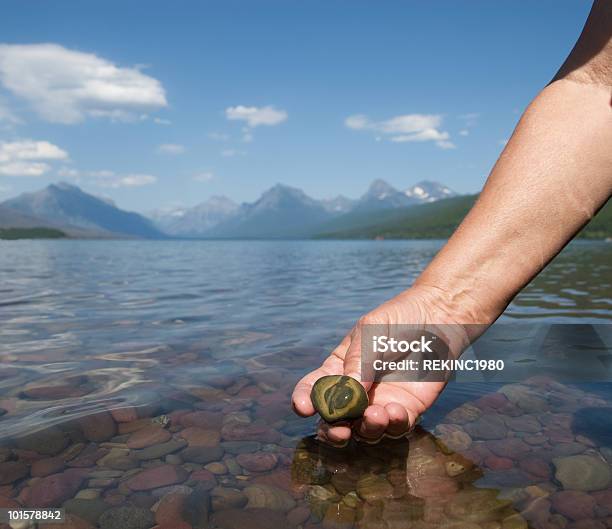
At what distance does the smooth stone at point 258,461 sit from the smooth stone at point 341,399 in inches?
18.5

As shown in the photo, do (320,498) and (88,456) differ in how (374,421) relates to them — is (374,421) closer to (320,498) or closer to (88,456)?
(320,498)

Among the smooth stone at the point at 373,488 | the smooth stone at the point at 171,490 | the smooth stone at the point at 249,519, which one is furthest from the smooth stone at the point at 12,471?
the smooth stone at the point at 373,488

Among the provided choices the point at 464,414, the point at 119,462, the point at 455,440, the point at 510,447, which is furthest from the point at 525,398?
the point at 119,462

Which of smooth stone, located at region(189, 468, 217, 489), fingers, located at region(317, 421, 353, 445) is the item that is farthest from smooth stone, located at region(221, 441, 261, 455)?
fingers, located at region(317, 421, 353, 445)

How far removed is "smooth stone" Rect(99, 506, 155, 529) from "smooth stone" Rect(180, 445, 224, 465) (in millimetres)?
632

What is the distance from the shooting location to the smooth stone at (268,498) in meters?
2.77

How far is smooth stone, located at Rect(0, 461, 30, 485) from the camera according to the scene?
9.95ft

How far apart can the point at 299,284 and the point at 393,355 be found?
44.0ft

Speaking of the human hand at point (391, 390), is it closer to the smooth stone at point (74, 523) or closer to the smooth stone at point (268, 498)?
the smooth stone at point (268, 498)

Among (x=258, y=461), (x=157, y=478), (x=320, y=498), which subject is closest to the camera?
(x=320, y=498)

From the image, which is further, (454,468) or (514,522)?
(454,468)

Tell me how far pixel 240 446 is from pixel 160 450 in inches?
22.4

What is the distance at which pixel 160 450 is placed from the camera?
3.48 metres

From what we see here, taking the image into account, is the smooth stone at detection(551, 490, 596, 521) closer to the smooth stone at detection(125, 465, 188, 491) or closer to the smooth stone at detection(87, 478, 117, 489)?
the smooth stone at detection(125, 465, 188, 491)
